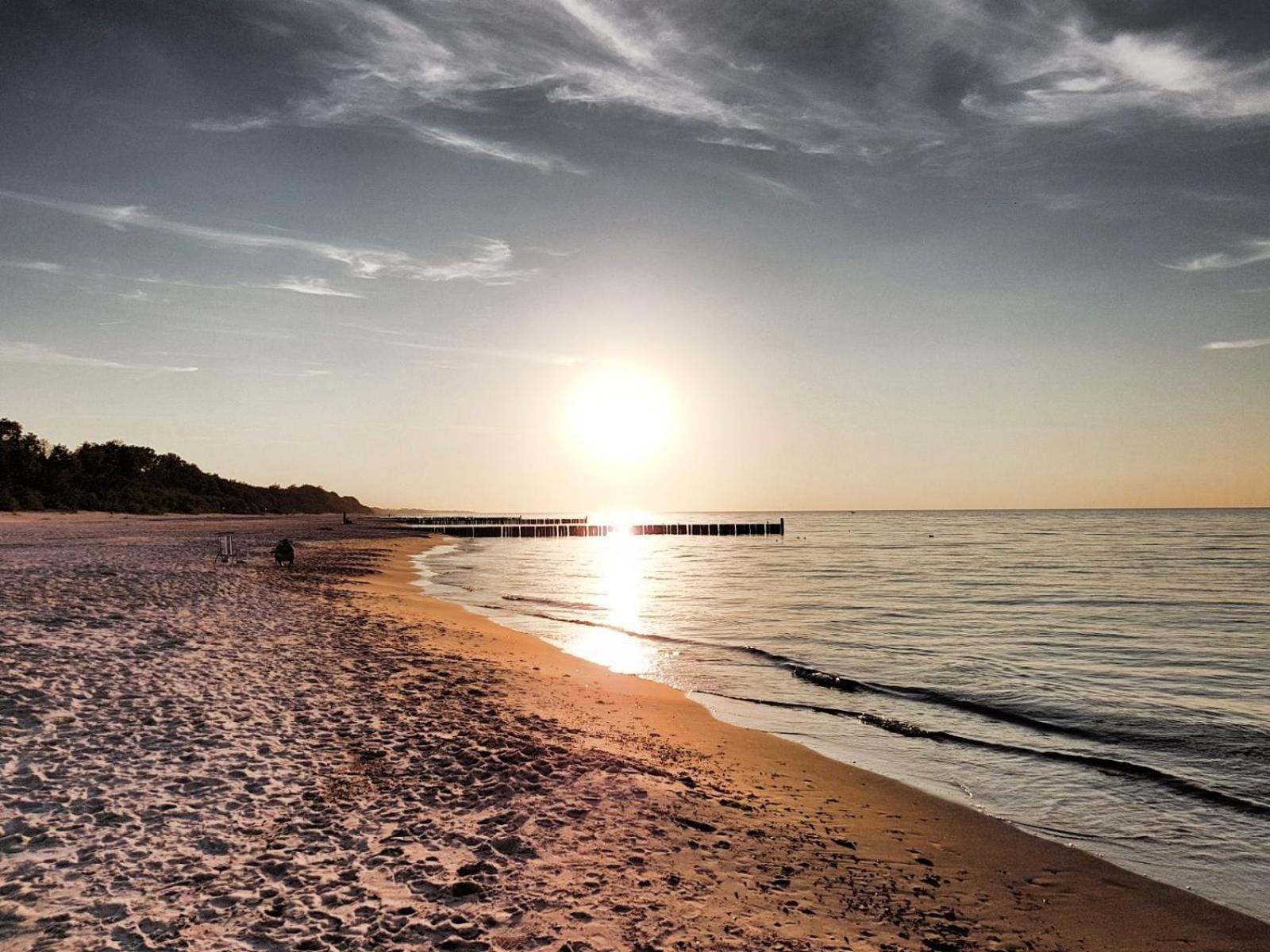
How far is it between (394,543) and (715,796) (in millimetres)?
62641

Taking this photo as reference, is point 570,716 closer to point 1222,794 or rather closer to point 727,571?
point 1222,794

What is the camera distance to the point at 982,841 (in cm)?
759

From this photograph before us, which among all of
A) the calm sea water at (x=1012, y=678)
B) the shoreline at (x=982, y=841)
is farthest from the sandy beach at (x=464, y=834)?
the calm sea water at (x=1012, y=678)

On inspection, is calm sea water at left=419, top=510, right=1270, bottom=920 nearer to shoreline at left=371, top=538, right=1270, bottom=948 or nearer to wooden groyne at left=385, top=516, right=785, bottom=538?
shoreline at left=371, top=538, right=1270, bottom=948

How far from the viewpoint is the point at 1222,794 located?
30.9 ft

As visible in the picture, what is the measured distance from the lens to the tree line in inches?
3812

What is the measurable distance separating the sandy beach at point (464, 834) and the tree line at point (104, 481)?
98.9 m

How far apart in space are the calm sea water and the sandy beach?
1245mm

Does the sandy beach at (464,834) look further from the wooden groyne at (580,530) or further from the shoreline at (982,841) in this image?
the wooden groyne at (580,530)

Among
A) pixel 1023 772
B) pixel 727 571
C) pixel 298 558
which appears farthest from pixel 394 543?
pixel 1023 772

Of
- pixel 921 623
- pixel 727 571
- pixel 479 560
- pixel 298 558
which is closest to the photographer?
pixel 921 623

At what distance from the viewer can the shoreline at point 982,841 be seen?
19.9 ft

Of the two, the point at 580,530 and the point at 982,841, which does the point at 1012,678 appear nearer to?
the point at 982,841

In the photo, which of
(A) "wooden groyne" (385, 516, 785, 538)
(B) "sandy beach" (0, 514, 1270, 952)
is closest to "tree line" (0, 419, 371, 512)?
(A) "wooden groyne" (385, 516, 785, 538)
